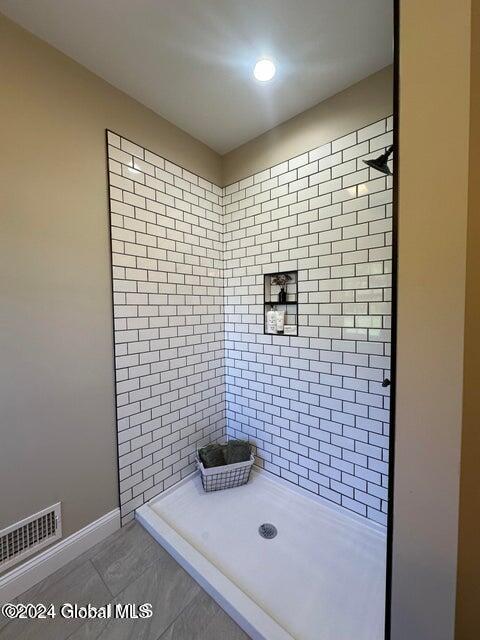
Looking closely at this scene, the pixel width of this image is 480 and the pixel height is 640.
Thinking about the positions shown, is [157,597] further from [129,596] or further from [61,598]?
[61,598]

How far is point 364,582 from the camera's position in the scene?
121 centimetres

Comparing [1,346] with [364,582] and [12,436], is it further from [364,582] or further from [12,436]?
[364,582]

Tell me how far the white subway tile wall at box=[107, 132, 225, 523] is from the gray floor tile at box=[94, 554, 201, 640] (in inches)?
15.6

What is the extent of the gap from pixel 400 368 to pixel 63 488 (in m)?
1.63

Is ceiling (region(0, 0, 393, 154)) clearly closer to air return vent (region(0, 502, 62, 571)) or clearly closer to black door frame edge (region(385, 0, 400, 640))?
black door frame edge (region(385, 0, 400, 640))

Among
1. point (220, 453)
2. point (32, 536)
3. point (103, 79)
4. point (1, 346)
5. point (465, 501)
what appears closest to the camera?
point (465, 501)

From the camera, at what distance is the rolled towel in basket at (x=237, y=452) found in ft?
6.07

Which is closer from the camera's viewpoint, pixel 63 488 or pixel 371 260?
pixel 63 488

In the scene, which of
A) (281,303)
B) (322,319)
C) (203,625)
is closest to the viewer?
(203,625)

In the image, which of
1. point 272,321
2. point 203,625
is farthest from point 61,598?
point 272,321

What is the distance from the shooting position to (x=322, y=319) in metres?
1.60

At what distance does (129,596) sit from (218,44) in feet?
8.42

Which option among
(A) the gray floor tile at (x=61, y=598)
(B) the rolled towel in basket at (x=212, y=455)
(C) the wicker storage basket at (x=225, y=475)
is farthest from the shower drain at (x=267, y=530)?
(A) the gray floor tile at (x=61, y=598)

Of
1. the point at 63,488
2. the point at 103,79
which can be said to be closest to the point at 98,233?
the point at 103,79
